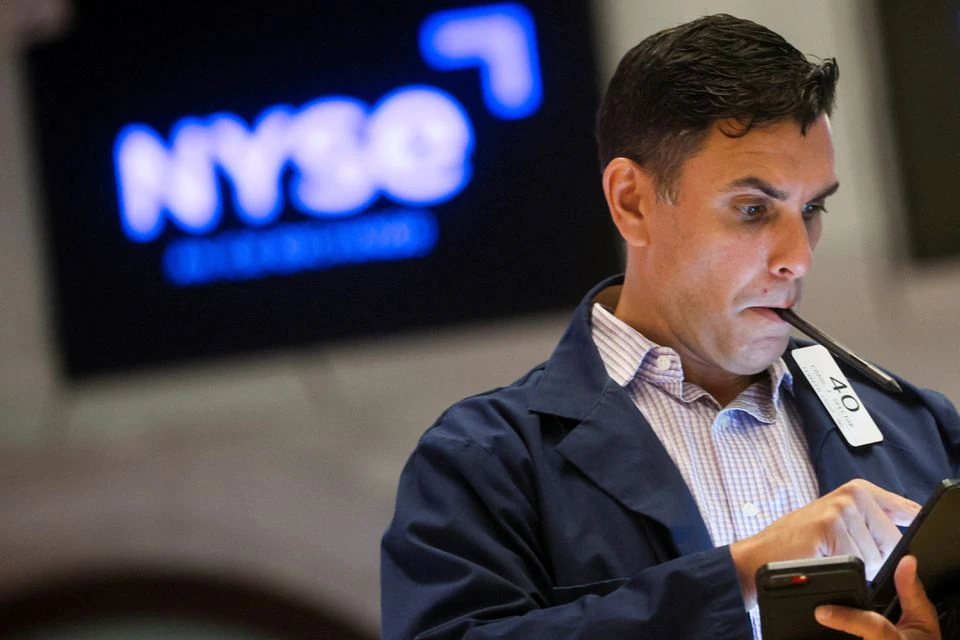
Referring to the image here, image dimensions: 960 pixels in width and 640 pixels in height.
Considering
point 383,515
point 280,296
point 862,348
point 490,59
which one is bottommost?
point 383,515

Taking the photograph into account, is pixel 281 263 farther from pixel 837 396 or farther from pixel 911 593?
pixel 911 593

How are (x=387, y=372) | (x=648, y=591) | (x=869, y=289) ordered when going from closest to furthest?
(x=648, y=591) → (x=869, y=289) → (x=387, y=372)

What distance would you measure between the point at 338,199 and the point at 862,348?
1.53 metres

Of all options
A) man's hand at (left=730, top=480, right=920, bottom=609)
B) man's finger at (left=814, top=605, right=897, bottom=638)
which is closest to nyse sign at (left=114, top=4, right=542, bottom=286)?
man's hand at (left=730, top=480, right=920, bottom=609)

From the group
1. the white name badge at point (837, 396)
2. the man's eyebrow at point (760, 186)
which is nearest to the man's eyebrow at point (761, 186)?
the man's eyebrow at point (760, 186)

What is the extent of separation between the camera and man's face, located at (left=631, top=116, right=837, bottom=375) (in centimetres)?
186

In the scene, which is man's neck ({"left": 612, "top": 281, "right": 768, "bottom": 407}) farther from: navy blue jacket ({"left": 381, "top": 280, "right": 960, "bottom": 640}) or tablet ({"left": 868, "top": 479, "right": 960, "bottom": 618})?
tablet ({"left": 868, "top": 479, "right": 960, "bottom": 618})

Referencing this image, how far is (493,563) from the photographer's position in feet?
5.50

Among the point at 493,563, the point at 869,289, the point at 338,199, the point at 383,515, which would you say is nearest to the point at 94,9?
the point at 338,199

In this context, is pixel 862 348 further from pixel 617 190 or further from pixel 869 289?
pixel 617 190

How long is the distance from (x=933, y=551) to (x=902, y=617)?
0.33 feet

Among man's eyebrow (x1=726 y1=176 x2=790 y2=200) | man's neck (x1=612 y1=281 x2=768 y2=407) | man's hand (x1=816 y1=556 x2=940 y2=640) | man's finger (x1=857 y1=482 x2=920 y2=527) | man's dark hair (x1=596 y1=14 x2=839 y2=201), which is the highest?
man's dark hair (x1=596 y1=14 x2=839 y2=201)

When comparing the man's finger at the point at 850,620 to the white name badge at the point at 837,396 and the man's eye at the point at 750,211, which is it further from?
the man's eye at the point at 750,211

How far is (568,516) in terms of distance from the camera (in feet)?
5.75
